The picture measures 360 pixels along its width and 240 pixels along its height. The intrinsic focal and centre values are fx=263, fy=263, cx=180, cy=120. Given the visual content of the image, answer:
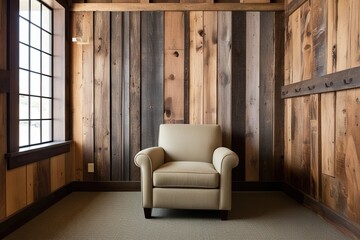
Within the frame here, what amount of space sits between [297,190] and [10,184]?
2.89 meters

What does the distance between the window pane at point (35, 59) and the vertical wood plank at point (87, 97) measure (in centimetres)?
57

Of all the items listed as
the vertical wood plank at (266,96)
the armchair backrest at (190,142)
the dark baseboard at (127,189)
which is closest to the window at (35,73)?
the dark baseboard at (127,189)

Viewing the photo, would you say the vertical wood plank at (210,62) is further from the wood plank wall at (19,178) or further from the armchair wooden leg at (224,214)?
the wood plank wall at (19,178)

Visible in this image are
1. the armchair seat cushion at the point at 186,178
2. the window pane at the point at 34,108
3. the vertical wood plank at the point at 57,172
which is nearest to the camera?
the armchair seat cushion at the point at 186,178

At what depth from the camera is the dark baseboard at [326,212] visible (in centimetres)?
210

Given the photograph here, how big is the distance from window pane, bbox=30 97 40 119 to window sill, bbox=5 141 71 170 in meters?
0.36

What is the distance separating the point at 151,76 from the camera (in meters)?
3.39

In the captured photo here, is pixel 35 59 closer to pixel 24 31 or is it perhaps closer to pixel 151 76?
pixel 24 31

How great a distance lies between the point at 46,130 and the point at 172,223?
74.1 inches

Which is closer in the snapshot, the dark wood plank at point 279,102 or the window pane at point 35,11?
the window pane at point 35,11

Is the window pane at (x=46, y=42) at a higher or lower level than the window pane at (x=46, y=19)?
lower

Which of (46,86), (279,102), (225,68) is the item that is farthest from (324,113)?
(46,86)

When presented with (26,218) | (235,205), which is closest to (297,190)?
(235,205)

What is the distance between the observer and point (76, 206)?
9.29 feet
